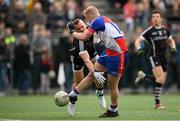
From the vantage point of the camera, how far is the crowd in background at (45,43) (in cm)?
2741

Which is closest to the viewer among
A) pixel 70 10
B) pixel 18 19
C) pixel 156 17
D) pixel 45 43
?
pixel 156 17

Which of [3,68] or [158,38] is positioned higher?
[158,38]

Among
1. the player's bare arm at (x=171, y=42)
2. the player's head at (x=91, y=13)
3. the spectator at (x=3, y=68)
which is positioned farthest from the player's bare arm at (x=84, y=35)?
the spectator at (x=3, y=68)

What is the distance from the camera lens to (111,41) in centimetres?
1453

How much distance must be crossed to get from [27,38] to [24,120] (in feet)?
47.4

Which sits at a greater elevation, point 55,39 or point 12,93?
point 55,39

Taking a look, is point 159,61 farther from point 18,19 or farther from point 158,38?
point 18,19

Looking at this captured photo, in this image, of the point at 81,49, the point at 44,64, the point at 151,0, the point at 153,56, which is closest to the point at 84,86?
the point at 81,49

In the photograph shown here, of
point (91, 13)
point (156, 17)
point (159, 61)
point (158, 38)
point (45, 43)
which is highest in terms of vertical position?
point (91, 13)

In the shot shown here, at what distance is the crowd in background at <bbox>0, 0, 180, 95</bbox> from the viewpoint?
89.9 feet

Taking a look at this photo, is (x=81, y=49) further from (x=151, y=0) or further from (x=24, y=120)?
(x=151, y=0)

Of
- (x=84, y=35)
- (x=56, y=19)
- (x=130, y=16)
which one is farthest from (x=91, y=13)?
(x=130, y=16)

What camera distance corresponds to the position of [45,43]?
27422mm

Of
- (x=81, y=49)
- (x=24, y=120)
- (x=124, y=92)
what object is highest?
(x=81, y=49)
